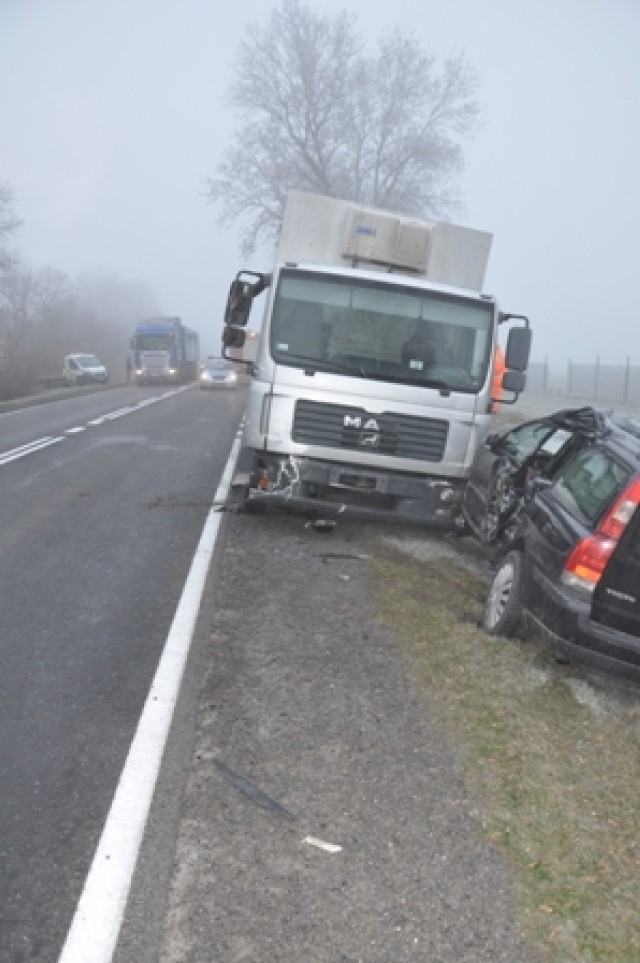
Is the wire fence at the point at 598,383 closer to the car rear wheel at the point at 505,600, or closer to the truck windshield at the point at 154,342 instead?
the truck windshield at the point at 154,342

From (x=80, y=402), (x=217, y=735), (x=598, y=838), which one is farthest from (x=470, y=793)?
(x=80, y=402)

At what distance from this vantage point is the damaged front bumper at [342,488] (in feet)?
22.6

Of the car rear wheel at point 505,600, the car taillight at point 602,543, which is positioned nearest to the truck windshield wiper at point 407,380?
the car rear wheel at point 505,600

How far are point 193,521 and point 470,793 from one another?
503 cm

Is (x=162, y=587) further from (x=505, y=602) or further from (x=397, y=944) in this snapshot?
(x=397, y=944)

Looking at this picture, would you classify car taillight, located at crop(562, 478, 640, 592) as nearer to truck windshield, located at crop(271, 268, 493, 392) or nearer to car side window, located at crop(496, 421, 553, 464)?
car side window, located at crop(496, 421, 553, 464)

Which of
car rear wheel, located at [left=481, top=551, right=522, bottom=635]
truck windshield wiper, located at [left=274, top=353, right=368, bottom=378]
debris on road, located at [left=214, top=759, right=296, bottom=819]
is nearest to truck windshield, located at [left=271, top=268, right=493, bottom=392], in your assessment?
truck windshield wiper, located at [left=274, top=353, right=368, bottom=378]

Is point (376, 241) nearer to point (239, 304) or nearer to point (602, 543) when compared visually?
point (239, 304)

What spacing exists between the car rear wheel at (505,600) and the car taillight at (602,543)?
0.71m

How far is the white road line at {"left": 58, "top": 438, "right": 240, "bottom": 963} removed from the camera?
2.32 m

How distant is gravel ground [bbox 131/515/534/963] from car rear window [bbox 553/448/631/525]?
1.49m

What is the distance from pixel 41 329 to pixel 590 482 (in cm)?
5663

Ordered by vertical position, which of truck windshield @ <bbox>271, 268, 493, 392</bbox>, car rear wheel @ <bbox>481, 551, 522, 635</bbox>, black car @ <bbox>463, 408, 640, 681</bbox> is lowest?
car rear wheel @ <bbox>481, 551, 522, 635</bbox>

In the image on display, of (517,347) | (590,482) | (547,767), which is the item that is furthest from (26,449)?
(547,767)
